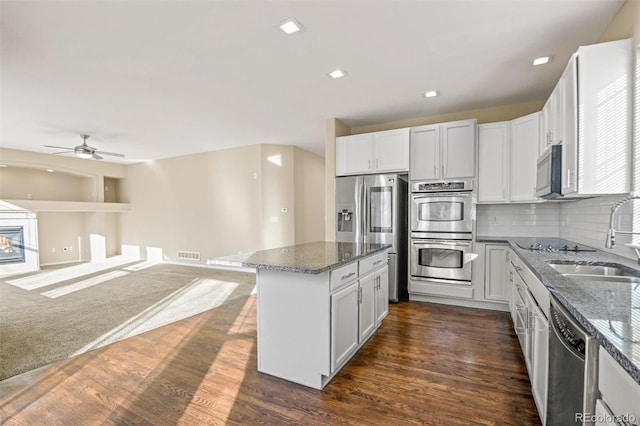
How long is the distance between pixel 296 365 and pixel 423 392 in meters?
0.93

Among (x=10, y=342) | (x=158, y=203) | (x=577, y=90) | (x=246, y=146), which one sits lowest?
(x=10, y=342)

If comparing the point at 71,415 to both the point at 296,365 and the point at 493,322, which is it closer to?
the point at 296,365

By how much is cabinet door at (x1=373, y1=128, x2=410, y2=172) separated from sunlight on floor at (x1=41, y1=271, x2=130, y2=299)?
18.0 ft

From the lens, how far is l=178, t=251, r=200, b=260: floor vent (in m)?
7.14

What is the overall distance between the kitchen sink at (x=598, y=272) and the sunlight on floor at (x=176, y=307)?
3.86 metres

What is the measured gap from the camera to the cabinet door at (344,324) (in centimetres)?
217

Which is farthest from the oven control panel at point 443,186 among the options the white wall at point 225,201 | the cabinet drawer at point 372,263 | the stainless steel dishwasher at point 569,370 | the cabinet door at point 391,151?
the white wall at point 225,201

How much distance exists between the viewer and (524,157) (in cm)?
363

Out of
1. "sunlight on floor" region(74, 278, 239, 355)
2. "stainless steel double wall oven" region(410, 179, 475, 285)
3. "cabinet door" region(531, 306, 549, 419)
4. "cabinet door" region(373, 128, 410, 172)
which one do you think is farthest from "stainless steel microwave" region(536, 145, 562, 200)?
"sunlight on floor" region(74, 278, 239, 355)

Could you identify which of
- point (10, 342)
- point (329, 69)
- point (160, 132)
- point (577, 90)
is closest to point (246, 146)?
point (160, 132)

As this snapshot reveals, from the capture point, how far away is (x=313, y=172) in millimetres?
7383

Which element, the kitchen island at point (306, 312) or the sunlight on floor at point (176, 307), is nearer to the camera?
the kitchen island at point (306, 312)

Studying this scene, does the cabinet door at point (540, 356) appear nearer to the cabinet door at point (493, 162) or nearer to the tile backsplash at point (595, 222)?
the tile backsplash at point (595, 222)

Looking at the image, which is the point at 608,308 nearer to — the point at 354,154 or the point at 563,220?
the point at 563,220
